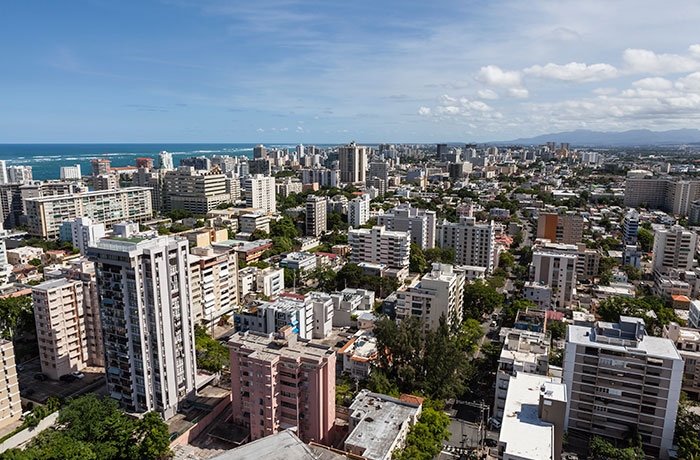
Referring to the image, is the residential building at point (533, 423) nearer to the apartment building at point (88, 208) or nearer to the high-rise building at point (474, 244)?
the high-rise building at point (474, 244)

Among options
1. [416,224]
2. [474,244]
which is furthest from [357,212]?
[474,244]

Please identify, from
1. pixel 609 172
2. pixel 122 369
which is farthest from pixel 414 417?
pixel 609 172

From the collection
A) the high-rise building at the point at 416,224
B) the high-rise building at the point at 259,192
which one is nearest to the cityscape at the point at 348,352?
the high-rise building at the point at 416,224

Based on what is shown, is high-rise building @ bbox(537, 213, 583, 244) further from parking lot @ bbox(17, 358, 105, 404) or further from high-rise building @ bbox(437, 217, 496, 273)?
parking lot @ bbox(17, 358, 105, 404)

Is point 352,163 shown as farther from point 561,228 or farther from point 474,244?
point 474,244

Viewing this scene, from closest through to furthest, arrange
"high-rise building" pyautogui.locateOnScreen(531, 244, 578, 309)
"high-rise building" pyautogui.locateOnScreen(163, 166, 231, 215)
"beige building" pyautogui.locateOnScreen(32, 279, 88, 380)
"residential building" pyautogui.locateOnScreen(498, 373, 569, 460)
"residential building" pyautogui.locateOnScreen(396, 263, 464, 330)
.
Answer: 1. "residential building" pyautogui.locateOnScreen(498, 373, 569, 460)
2. "beige building" pyautogui.locateOnScreen(32, 279, 88, 380)
3. "residential building" pyautogui.locateOnScreen(396, 263, 464, 330)
4. "high-rise building" pyautogui.locateOnScreen(531, 244, 578, 309)
5. "high-rise building" pyautogui.locateOnScreen(163, 166, 231, 215)

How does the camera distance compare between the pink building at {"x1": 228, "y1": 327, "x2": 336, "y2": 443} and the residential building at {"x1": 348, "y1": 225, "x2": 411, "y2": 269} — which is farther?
the residential building at {"x1": 348, "y1": 225, "x2": 411, "y2": 269}

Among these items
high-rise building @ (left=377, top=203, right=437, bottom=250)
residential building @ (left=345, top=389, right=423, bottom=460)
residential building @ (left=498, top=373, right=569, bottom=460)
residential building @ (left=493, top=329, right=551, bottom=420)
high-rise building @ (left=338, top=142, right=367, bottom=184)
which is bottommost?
residential building @ (left=345, top=389, right=423, bottom=460)

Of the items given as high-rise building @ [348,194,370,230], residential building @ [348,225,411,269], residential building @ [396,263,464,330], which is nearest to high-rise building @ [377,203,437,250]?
residential building @ [348,225,411,269]
